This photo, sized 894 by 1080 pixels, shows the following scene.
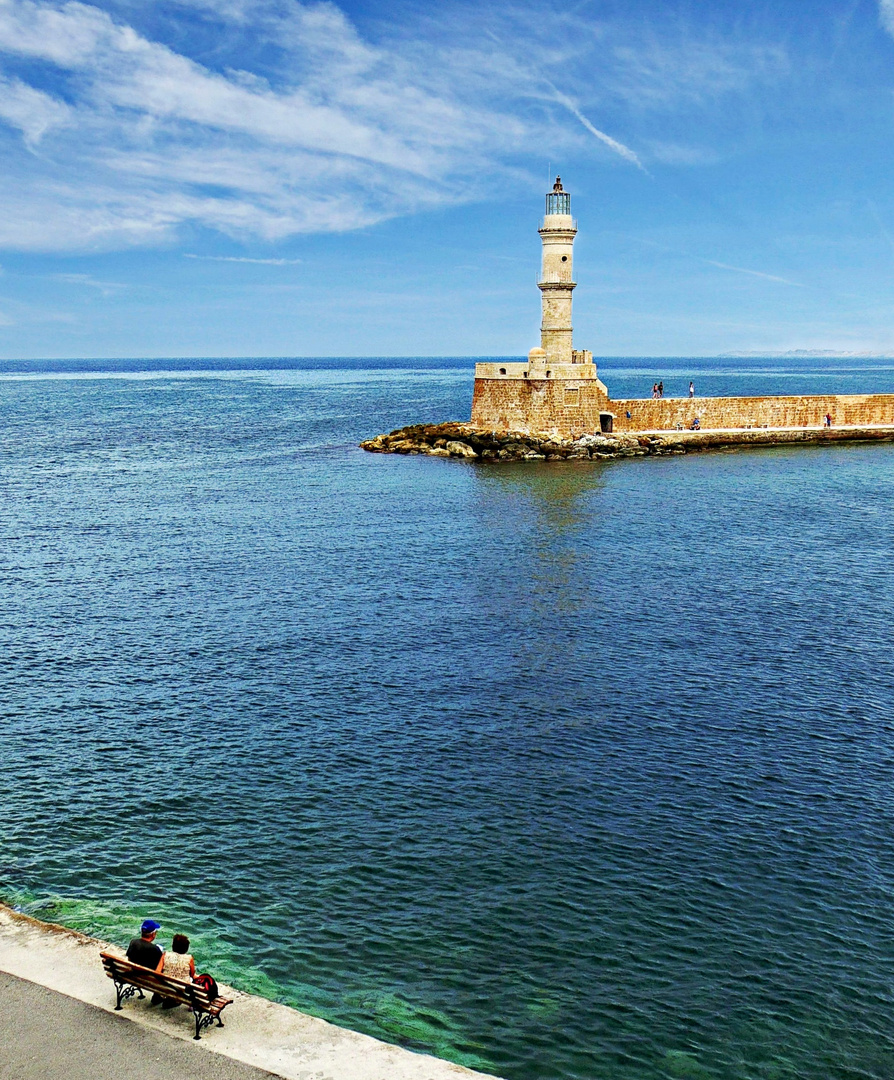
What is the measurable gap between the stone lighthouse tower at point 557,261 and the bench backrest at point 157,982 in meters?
65.3

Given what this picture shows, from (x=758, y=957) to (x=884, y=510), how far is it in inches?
1657

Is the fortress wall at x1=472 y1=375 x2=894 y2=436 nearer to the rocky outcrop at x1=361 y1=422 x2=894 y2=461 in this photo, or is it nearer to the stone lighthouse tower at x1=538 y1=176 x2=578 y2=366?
the rocky outcrop at x1=361 y1=422 x2=894 y2=461

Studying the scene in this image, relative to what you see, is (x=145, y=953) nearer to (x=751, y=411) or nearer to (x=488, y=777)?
(x=488, y=777)

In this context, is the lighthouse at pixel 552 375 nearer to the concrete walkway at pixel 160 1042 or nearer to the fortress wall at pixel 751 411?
the fortress wall at pixel 751 411

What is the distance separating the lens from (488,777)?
21328 millimetres

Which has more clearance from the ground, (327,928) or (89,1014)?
(89,1014)

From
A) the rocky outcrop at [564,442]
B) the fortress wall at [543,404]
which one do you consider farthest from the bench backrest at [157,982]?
the fortress wall at [543,404]

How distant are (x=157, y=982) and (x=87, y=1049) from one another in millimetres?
1017

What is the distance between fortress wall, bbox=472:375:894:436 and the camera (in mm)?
74000

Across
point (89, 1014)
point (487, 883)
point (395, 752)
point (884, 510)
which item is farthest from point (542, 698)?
point (884, 510)

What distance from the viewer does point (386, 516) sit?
49906 mm

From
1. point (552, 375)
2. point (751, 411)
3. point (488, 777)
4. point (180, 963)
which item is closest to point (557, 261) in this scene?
point (552, 375)

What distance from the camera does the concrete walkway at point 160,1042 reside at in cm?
1127

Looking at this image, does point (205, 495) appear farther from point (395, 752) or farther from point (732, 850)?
point (732, 850)
